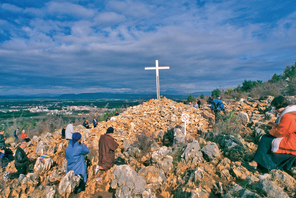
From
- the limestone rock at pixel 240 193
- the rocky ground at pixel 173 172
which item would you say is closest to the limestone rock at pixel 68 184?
the rocky ground at pixel 173 172

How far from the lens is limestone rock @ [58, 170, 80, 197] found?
4.85 meters

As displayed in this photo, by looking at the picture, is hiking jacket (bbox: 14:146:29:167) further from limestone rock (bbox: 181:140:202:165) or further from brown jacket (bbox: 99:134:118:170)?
limestone rock (bbox: 181:140:202:165)

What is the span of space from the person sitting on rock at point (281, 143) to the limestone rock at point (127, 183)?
10.4 feet

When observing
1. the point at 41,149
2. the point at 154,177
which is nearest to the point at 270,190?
the point at 154,177

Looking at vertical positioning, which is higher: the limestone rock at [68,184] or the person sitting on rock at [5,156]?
the limestone rock at [68,184]

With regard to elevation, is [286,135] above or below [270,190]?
above

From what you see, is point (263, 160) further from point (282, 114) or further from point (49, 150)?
point (49, 150)

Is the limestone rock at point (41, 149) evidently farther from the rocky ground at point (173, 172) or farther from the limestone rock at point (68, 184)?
the limestone rock at point (68, 184)

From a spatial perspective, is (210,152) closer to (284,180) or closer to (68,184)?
(284,180)

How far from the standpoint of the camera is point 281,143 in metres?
3.63

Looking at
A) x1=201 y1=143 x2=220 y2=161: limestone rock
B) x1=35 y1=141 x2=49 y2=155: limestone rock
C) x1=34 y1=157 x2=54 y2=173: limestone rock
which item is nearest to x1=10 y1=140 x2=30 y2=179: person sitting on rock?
x1=34 y1=157 x2=54 y2=173: limestone rock

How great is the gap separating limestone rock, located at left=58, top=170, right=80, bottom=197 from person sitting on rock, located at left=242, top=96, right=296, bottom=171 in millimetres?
5294

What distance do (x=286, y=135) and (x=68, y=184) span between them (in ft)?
19.3

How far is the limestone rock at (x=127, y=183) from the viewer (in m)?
4.33
